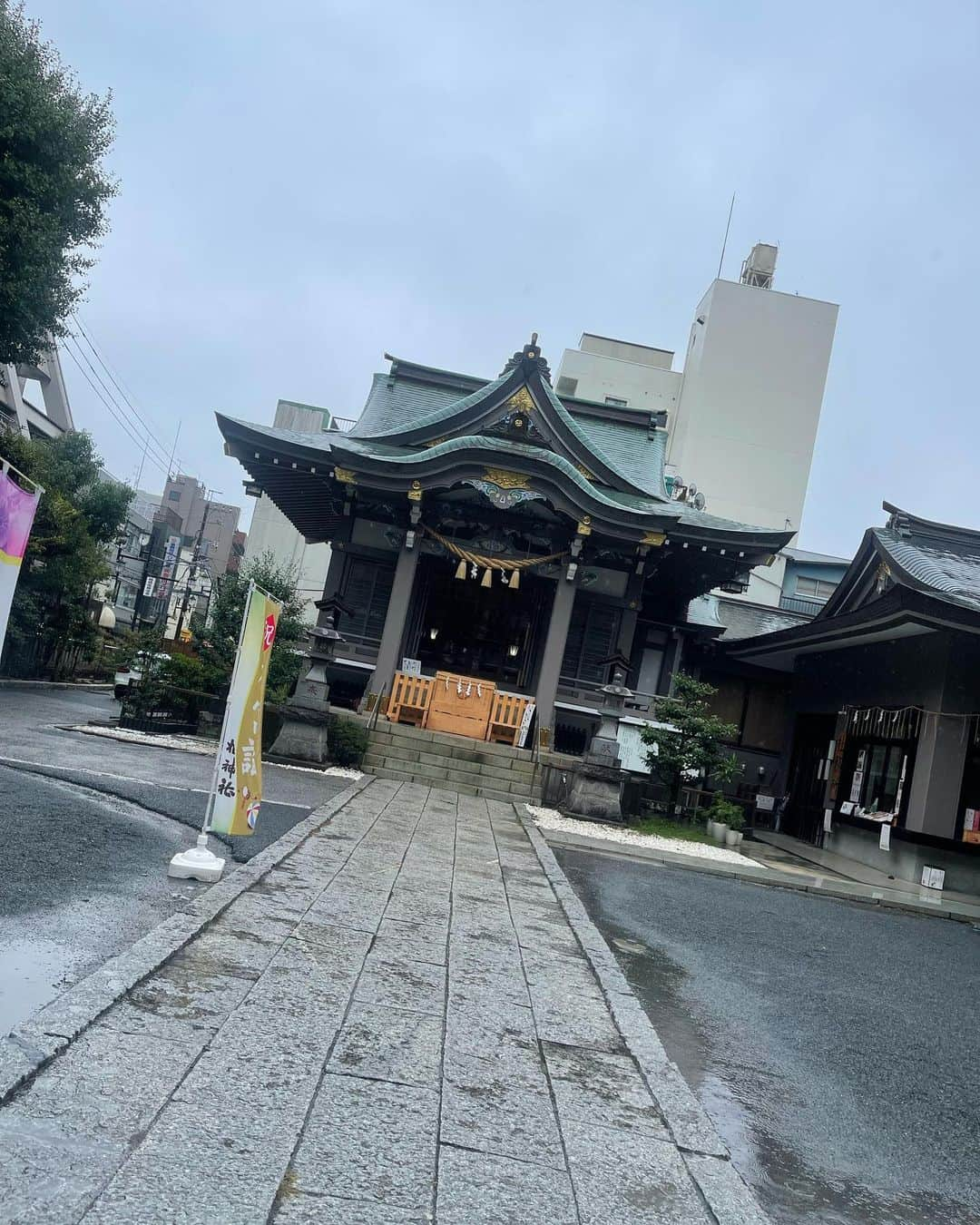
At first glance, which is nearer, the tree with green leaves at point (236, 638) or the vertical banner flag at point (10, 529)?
the vertical banner flag at point (10, 529)

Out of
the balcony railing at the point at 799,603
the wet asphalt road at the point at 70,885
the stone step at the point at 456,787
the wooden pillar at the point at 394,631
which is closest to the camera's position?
the wet asphalt road at the point at 70,885

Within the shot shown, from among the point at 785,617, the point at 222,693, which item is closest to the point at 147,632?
the point at 222,693

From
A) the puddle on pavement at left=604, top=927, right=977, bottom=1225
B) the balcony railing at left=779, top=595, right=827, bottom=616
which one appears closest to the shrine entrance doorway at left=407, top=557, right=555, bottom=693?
the puddle on pavement at left=604, top=927, right=977, bottom=1225

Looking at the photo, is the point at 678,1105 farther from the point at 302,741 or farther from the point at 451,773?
the point at 451,773

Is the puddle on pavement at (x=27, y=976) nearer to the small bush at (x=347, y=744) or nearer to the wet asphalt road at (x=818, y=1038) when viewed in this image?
the wet asphalt road at (x=818, y=1038)

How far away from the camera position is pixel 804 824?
20859 mm

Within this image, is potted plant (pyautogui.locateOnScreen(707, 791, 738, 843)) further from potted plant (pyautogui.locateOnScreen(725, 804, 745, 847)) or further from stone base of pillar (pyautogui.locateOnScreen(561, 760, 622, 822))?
stone base of pillar (pyautogui.locateOnScreen(561, 760, 622, 822))

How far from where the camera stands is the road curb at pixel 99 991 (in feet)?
9.94

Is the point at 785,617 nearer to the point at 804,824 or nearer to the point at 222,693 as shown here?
the point at 804,824

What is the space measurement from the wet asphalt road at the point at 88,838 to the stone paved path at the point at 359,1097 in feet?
1.76

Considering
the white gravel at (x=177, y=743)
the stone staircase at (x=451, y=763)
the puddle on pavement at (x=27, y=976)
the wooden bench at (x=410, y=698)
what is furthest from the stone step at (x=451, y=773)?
the puddle on pavement at (x=27, y=976)

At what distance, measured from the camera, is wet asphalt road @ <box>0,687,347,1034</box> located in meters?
4.49

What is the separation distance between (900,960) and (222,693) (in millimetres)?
11814

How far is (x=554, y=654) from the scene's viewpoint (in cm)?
1759
